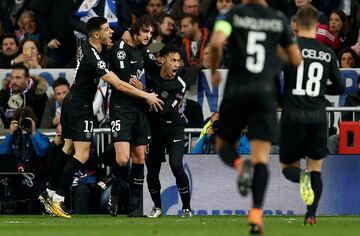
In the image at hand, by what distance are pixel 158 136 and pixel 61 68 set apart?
4.52 m

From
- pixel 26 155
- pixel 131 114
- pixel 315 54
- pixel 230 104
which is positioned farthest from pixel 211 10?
pixel 230 104

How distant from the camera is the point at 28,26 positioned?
75.5 feet

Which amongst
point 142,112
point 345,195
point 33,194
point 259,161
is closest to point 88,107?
point 142,112

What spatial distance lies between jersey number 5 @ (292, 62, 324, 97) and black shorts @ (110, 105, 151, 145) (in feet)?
11.2

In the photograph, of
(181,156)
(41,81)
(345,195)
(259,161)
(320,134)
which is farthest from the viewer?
(41,81)

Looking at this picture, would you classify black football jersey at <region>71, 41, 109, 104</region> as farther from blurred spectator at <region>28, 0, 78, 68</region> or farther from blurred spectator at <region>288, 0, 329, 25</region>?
blurred spectator at <region>288, 0, 329, 25</region>

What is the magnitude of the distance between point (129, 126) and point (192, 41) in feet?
13.5

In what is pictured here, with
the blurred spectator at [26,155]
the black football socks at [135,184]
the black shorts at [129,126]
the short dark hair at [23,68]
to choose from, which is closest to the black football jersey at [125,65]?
the black shorts at [129,126]

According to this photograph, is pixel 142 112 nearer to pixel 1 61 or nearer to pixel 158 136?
pixel 158 136

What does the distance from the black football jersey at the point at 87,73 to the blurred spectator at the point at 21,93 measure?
10.8 ft

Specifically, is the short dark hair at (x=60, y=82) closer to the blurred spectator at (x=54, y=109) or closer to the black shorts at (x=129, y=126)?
the blurred spectator at (x=54, y=109)

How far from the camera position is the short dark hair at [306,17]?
14.3 meters

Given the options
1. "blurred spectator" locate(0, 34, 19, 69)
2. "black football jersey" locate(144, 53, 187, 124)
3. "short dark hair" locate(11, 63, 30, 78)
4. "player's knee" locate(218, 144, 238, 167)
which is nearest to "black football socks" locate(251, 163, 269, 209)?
"player's knee" locate(218, 144, 238, 167)

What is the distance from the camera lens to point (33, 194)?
1975cm
